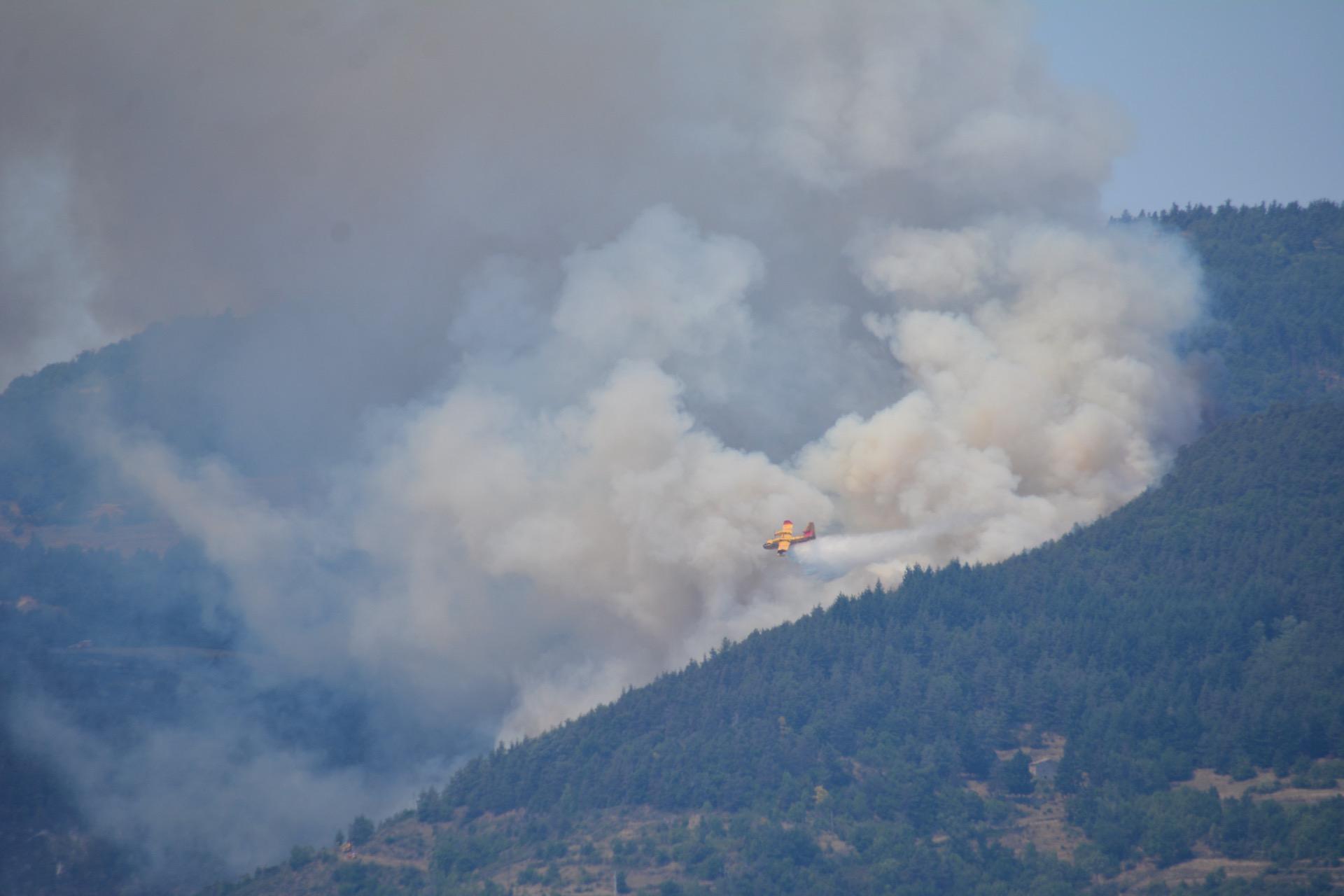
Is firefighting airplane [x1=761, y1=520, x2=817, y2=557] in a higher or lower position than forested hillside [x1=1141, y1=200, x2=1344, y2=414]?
lower

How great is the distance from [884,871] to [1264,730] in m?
26.6

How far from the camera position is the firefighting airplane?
14362 centimetres

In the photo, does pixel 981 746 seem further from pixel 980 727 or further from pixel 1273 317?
pixel 1273 317

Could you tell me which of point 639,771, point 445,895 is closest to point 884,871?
point 639,771

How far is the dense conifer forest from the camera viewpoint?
123312 millimetres

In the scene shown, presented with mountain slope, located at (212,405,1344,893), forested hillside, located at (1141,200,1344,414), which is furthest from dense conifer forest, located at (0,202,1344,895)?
forested hillside, located at (1141,200,1344,414)

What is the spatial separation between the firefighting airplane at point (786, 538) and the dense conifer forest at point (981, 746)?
5582mm

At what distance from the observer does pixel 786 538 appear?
144 m

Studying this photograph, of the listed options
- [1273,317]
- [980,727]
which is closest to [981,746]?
[980,727]

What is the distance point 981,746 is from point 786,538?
2161cm

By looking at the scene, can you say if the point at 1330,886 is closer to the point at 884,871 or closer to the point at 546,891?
the point at 884,871

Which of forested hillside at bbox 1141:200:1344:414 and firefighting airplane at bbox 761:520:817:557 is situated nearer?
firefighting airplane at bbox 761:520:817:557

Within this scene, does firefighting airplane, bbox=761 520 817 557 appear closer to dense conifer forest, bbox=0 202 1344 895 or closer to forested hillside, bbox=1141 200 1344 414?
dense conifer forest, bbox=0 202 1344 895

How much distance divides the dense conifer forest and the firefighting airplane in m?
5.58
